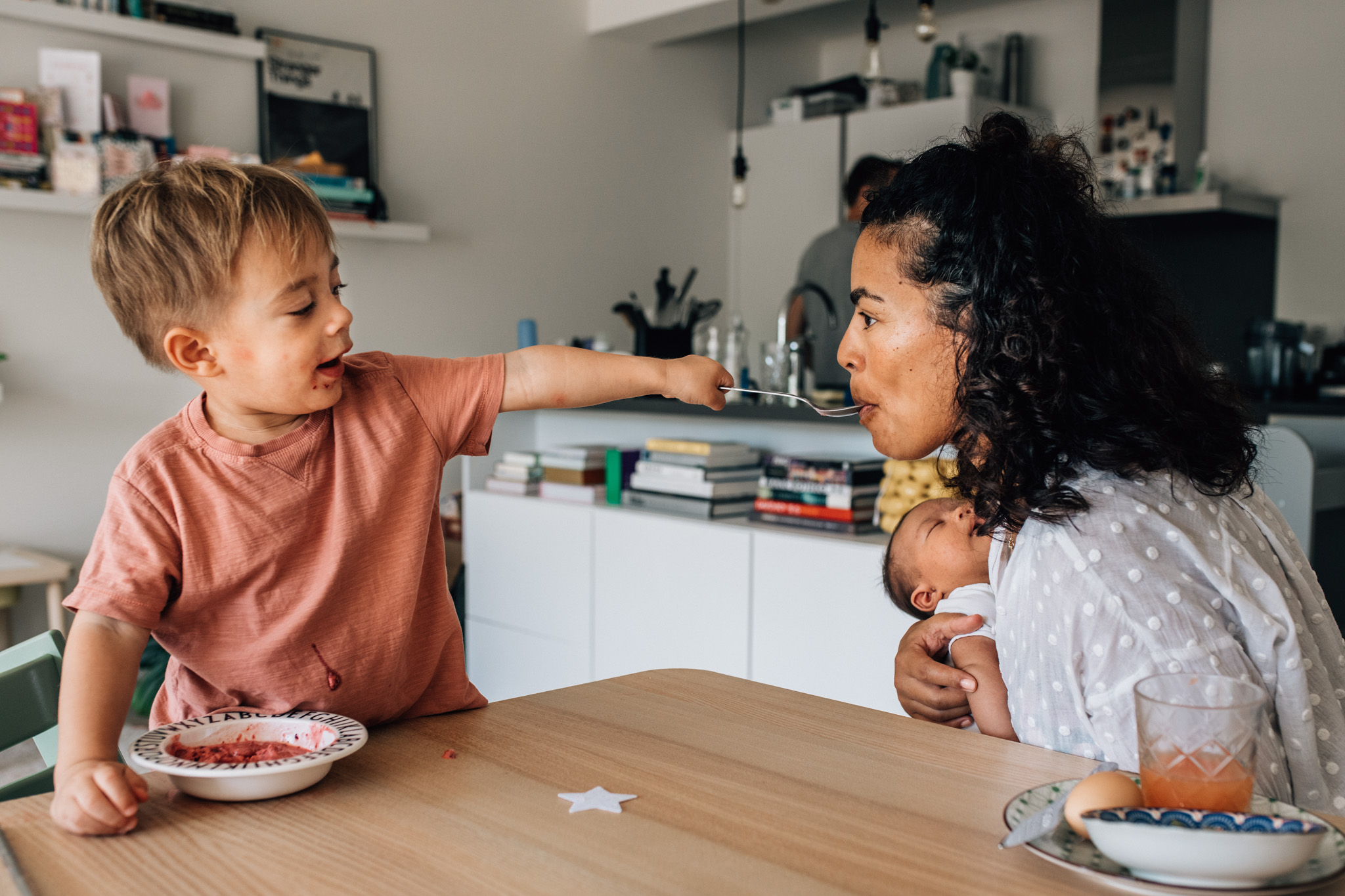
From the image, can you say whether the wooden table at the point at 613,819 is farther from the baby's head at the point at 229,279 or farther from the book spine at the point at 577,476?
the book spine at the point at 577,476

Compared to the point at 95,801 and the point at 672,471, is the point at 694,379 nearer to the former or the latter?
the point at 95,801

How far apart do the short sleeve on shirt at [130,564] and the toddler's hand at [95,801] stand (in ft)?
0.48

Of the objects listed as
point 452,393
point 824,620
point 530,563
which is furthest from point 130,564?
point 530,563

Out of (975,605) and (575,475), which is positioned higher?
(975,605)

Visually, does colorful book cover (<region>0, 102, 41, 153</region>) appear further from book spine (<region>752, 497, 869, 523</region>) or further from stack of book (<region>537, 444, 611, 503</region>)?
book spine (<region>752, 497, 869, 523</region>)

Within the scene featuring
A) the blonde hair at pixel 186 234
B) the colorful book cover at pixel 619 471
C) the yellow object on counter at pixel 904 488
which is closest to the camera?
the blonde hair at pixel 186 234

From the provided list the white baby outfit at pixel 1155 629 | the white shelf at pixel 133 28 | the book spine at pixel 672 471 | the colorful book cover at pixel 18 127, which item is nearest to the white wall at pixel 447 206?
the white shelf at pixel 133 28

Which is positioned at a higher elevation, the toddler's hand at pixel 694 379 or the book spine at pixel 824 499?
the toddler's hand at pixel 694 379

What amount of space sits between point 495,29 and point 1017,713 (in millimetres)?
4199

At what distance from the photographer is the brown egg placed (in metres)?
0.70

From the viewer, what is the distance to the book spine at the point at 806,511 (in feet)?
8.45

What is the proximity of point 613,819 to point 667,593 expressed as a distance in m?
2.11

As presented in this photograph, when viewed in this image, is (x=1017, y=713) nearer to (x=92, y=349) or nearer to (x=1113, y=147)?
(x=92, y=349)

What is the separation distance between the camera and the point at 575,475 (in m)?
3.19
